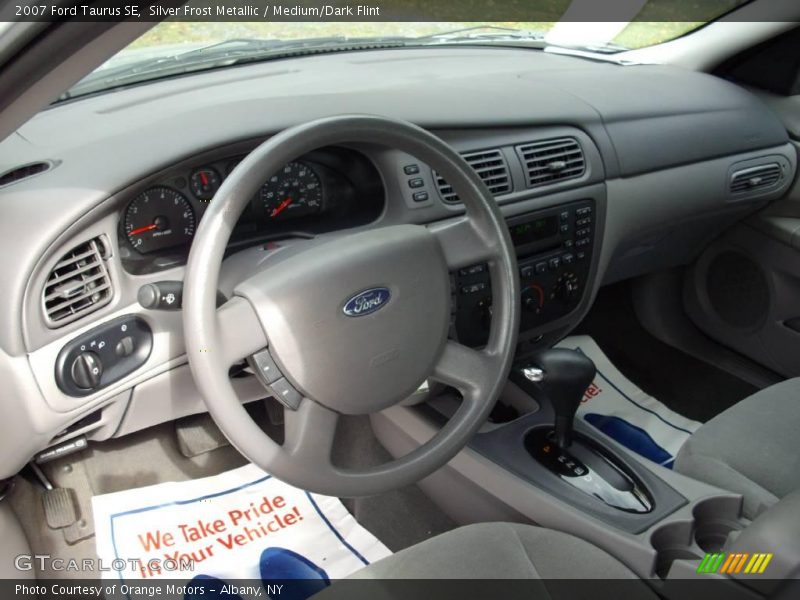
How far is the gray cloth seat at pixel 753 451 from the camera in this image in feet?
4.68

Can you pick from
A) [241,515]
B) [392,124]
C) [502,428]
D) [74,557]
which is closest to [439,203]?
[392,124]

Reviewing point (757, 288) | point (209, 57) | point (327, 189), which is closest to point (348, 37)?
point (209, 57)

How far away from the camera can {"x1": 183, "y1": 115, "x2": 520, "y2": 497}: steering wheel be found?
1056mm

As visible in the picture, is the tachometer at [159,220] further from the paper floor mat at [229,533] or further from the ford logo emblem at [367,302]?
the paper floor mat at [229,533]

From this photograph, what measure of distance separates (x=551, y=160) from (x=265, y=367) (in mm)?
922

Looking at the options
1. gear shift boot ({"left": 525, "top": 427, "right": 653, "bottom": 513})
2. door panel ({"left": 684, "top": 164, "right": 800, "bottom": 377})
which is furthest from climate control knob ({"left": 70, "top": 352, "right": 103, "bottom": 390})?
door panel ({"left": 684, "top": 164, "right": 800, "bottom": 377})

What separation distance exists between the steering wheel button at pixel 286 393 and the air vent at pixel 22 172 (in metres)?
0.49

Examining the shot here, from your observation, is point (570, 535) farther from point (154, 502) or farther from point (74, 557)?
point (74, 557)

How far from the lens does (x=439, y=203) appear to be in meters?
1.51

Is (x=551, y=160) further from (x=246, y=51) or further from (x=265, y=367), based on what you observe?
(x=265, y=367)

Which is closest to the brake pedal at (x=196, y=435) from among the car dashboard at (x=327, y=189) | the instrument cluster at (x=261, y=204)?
the car dashboard at (x=327, y=189)

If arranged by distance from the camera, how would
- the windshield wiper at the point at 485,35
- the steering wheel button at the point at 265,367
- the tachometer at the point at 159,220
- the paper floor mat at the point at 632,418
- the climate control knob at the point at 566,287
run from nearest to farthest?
the steering wheel button at the point at 265,367
the tachometer at the point at 159,220
the climate control knob at the point at 566,287
the paper floor mat at the point at 632,418
the windshield wiper at the point at 485,35

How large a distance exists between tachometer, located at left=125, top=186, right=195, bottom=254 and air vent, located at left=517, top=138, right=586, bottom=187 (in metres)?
0.74

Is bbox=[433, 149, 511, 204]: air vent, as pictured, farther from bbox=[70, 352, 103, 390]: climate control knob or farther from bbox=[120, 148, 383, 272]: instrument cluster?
bbox=[70, 352, 103, 390]: climate control knob
